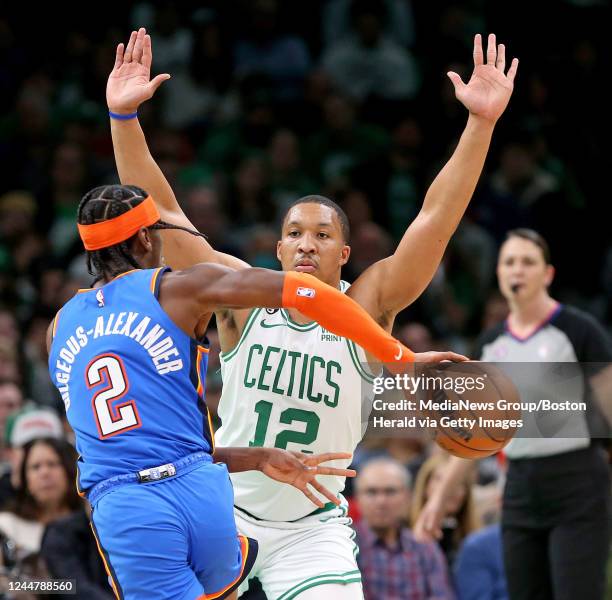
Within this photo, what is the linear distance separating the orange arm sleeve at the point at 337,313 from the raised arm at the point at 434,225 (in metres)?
0.98

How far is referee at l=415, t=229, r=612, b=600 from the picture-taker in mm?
6738

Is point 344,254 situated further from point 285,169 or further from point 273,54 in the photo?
point 273,54

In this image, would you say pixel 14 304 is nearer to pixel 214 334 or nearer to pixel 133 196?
pixel 214 334

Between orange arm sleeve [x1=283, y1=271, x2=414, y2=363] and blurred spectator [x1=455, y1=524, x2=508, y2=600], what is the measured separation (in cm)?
368

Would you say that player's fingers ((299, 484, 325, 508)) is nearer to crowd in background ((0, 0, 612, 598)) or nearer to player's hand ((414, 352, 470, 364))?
player's hand ((414, 352, 470, 364))

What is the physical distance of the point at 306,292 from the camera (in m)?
4.39

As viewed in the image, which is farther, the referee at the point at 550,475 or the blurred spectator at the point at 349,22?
the blurred spectator at the point at 349,22

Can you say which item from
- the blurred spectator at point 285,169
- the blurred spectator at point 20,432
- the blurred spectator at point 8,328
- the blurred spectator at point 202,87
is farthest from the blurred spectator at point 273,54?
the blurred spectator at point 20,432

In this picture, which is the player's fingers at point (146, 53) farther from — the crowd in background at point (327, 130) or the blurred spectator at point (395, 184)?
the blurred spectator at point (395, 184)

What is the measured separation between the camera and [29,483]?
7.56 m

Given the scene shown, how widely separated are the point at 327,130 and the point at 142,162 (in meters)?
6.88

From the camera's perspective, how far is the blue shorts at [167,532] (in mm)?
4391

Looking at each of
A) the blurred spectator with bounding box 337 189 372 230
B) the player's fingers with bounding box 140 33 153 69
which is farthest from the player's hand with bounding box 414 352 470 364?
the blurred spectator with bounding box 337 189 372 230

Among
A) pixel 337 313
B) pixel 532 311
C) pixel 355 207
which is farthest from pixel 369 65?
pixel 337 313
